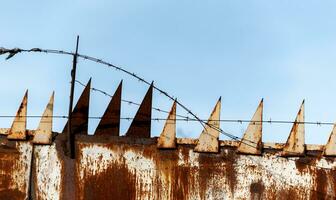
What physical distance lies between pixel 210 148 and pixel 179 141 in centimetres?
54

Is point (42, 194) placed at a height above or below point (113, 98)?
below

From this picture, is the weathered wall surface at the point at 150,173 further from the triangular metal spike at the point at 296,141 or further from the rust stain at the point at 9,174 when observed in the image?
the triangular metal spike at the point at 296,141

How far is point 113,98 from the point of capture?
13422 millimetres

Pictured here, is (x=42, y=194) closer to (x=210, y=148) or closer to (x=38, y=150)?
(x=38, y=150)

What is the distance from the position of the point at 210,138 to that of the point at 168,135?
705mm

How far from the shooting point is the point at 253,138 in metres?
12.9

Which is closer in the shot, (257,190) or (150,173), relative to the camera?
(257,190)

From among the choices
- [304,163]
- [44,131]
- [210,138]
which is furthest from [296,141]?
[44,131]

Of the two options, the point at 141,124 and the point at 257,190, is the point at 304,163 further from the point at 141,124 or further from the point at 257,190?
the point at 141,124

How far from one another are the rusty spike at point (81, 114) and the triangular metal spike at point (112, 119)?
25 cm

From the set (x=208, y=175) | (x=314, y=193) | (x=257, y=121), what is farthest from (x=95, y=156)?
(x=314, y=193)

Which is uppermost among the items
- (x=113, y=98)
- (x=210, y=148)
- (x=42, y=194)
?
(x=113, y=98)

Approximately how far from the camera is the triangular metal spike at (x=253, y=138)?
505 inches

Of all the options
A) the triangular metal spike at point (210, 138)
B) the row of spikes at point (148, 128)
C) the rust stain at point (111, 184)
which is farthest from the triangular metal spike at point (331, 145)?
the rust stain at point (111, 184)
